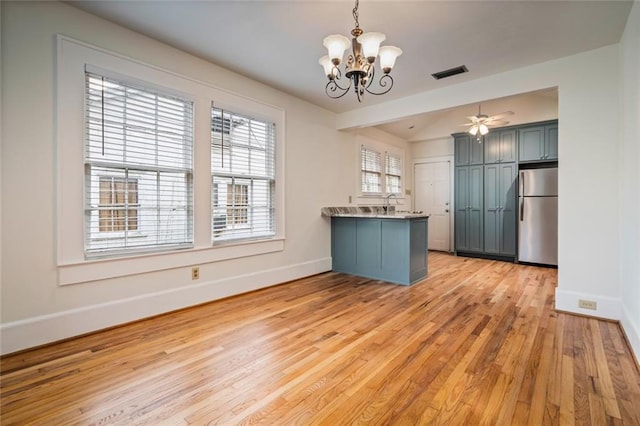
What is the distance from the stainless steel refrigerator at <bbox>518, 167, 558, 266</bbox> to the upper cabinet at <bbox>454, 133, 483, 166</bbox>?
35.9 inches

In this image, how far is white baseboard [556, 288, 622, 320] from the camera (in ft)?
9.42

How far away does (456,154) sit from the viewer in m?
6.38

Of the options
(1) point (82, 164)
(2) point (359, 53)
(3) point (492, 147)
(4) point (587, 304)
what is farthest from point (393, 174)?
(1) point (82, 164)

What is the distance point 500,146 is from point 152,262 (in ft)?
19.7

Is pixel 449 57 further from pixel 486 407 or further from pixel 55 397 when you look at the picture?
pixel 55 397

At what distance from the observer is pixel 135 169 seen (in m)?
2.81

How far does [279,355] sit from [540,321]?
2432 mm

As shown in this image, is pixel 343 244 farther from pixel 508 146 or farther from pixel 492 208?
pixel 508 146

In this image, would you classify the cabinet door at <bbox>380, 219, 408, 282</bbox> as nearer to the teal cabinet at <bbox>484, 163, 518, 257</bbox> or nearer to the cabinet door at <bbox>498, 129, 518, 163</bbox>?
the teal cabinet at <bbox>484, 163, 518, 257</bbox>

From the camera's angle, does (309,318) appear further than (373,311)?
No

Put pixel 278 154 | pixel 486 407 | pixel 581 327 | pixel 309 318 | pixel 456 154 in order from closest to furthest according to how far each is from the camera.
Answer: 1. pixel 486 407
2. pixel 581 327
3. pixel 309 318
4. pixel 278 154
5. pixel 456 154

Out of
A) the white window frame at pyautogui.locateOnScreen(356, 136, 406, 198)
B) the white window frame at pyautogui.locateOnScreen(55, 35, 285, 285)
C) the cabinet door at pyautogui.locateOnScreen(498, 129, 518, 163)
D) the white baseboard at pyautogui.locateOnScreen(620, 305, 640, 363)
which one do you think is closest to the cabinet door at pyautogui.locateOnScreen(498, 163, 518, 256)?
the cabinet door at pyautogui.locateOnScreen(498, 129, 518, 163)

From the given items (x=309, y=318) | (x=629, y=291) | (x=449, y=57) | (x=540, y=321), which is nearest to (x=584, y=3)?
(x=449, y=57)

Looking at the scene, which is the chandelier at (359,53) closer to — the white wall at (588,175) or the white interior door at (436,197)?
the white wall at (588,175)
